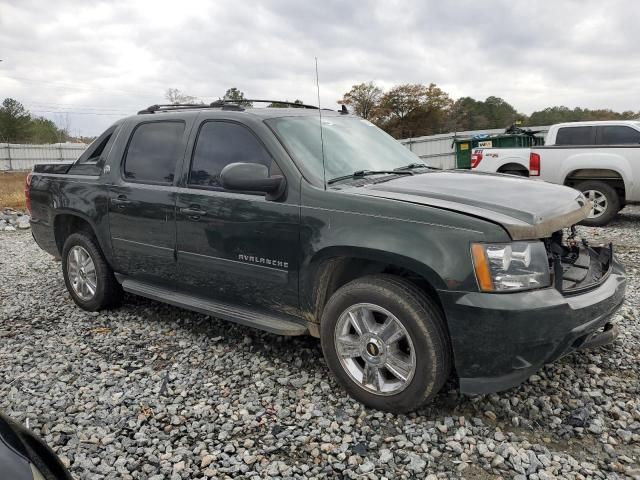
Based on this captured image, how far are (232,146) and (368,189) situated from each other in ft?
3.78

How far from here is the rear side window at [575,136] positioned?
383 inches

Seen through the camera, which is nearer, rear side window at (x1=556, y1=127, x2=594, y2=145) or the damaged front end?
the damaged front end

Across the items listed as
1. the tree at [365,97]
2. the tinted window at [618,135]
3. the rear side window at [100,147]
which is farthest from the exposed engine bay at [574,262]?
the tree at [365,97]

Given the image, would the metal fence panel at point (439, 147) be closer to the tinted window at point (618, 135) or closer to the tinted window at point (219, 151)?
the tinted window at point (618, 135)

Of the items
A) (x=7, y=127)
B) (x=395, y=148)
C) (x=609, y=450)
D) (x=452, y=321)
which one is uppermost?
(x=7, y=127)

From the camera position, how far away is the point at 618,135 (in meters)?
9.40

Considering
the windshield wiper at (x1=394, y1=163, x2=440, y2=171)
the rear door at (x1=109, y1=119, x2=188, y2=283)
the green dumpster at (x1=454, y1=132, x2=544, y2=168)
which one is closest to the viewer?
the windshield wiper at (x1=394, y1=163, x2=440, y2=171)

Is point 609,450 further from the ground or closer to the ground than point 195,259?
closer to the ground

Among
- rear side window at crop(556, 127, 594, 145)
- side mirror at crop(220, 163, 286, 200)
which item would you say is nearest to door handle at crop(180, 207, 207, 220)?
side mirror at crop(220, 163, 286, 200)

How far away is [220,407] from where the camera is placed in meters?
3.13

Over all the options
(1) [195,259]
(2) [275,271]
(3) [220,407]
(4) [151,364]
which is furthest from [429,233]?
(4) [151,364]

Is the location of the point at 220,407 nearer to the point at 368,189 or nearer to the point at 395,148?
the point at 368,189

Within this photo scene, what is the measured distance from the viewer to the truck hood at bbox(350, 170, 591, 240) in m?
2.69

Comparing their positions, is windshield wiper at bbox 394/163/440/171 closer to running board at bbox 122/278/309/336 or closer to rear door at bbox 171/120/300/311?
rear door at bbox 171/120/300/311
